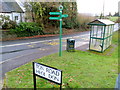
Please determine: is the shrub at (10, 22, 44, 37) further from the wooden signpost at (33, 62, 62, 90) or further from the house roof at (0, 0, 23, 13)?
the wooden signpost at (33, 62, 62, 90)

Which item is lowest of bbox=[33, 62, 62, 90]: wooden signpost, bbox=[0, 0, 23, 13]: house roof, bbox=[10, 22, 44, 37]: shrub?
bbox=[33, 62, 62, 90]: wooden signpost

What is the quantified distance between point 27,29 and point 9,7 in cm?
779

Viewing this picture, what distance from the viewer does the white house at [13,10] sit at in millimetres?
19703

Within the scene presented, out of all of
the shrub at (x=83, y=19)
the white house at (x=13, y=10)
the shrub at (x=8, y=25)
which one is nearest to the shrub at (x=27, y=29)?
the shrub at (x=8, y=25)

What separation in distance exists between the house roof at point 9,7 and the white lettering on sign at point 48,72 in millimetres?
19360

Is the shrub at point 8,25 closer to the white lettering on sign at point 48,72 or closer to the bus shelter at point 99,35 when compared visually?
the bus shelter at point 99,35

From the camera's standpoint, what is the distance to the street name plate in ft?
8.20

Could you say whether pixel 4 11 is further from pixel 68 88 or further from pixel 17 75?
pixel 68 88

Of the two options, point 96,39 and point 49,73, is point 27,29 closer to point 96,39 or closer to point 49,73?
point 96,39

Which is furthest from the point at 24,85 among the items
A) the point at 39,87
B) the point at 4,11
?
the point at 4,11

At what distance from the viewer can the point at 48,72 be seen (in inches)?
104

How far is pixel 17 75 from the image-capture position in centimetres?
508

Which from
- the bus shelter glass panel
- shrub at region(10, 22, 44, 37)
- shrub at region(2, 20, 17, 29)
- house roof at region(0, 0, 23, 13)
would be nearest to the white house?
house roof at region(0, 0, 23, 13)

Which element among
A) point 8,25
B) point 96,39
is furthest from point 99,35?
point 8,25
